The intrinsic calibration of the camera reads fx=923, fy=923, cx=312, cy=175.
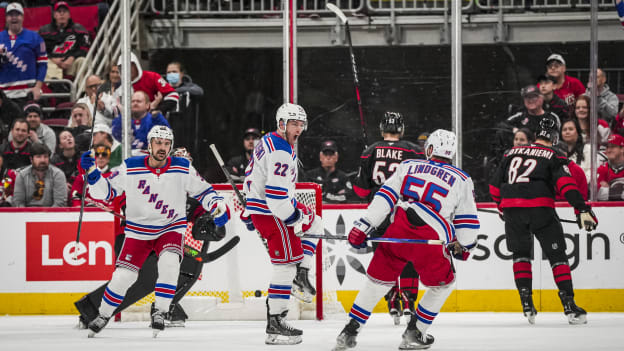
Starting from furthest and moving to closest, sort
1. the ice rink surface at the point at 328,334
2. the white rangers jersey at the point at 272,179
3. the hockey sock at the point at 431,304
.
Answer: the white rangers jersey at the point at 272,179 → the ice rink surface at the point at 328,334 → the hockey sock at the point at 431,304

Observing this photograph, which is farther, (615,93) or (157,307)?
(615,93)

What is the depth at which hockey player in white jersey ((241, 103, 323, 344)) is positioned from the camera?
192 inches

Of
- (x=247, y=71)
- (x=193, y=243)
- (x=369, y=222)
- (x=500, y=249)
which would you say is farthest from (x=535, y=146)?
(x=247, y=71)

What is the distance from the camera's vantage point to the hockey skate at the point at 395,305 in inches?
234

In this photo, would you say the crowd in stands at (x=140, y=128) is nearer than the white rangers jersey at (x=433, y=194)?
No

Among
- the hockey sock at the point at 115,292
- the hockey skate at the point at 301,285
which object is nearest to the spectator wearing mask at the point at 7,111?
the hockey sock at the point at 115,292

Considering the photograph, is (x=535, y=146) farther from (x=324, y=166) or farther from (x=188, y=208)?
(x=188, y=208)

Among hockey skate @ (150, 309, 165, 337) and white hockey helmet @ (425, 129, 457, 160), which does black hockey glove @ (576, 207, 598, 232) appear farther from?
hockey skate @ (150, 309, 165, 337)

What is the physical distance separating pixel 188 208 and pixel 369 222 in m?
1.78

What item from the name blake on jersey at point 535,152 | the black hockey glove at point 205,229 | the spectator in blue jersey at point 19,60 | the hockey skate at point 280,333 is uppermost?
the spectator in blue jersey at point 19,60

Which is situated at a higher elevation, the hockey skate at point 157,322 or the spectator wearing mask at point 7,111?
the spectator wearing mask at point 7,111

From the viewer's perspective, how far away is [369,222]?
14.8 ft

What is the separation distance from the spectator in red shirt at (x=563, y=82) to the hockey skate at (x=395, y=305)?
2.17 m

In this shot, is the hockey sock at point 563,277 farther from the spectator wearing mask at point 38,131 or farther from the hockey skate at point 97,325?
the spectator wearing mask at point 38,131
